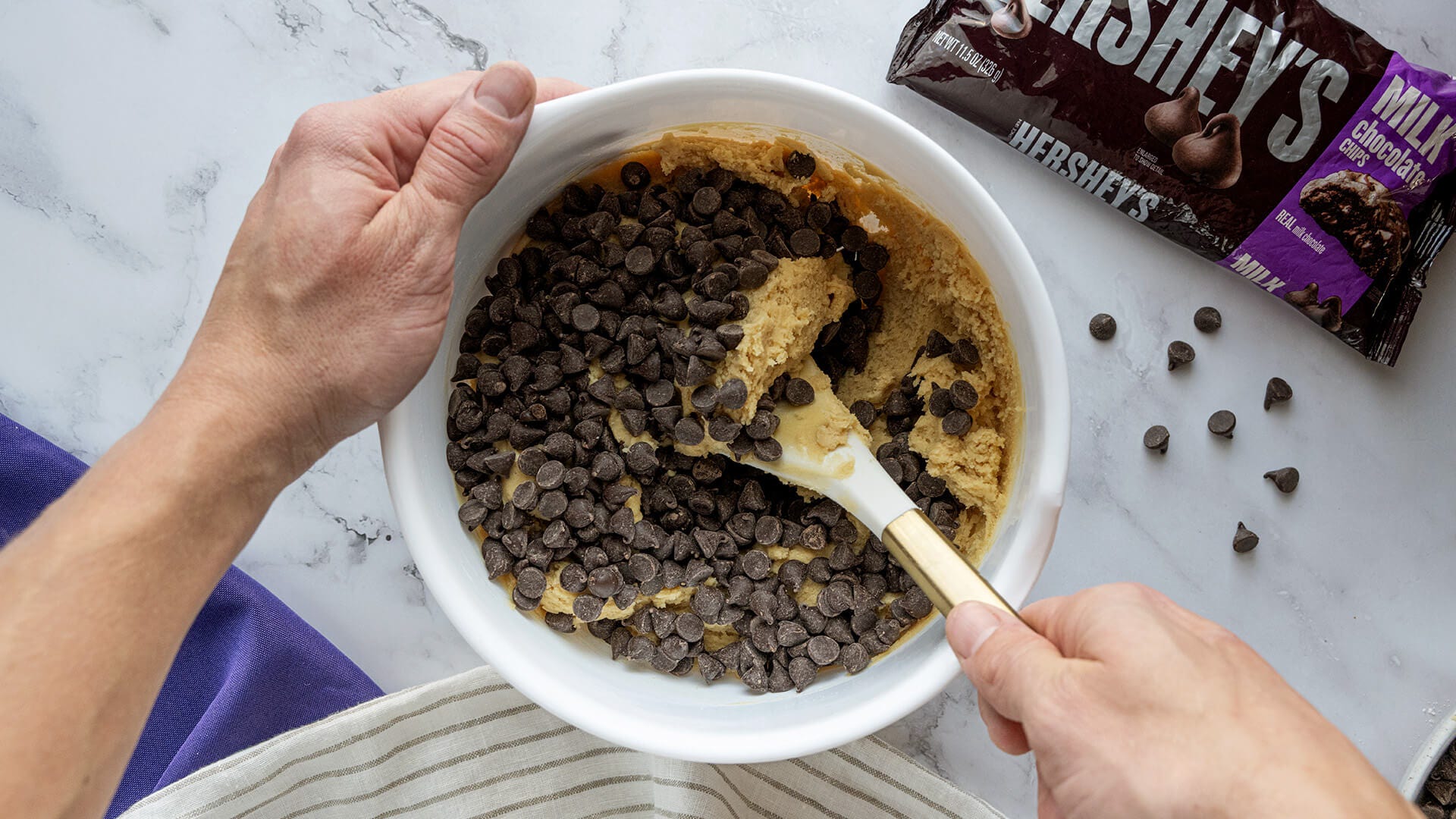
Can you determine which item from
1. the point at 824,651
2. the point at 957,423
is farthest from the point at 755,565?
the point at 957,423

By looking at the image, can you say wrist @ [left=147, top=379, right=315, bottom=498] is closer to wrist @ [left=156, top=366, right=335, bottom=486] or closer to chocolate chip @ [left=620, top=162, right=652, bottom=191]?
wrist @ [left=156, top=366, right=335, bottom=486]

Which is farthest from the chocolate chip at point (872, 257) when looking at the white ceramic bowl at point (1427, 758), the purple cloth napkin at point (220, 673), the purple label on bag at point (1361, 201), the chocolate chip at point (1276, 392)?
the white ceramic bowl at point (1427, 758)

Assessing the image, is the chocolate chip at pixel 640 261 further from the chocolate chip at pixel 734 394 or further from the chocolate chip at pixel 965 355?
the chocolate chip at pixel 965 355

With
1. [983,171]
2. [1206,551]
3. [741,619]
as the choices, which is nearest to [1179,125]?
[983,171]

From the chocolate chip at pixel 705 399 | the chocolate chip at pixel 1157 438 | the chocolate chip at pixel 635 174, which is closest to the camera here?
the chocolate chip at pixel 705 399

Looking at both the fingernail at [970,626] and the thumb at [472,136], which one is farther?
the thumb at [472,136]

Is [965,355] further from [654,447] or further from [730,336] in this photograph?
[654,447]
